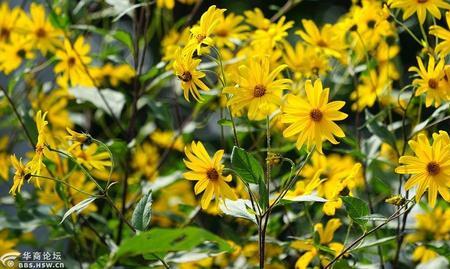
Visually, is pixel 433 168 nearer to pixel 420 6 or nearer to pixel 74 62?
pixel 420 6

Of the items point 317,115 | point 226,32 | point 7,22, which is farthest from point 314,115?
→ point 7,22

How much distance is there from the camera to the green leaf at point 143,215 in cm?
94

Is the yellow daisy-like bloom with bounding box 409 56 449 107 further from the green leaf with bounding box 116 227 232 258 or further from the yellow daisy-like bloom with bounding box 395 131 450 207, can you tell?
the green leaf with bounding box 116 227 232 258

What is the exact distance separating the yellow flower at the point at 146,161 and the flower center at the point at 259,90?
69cm

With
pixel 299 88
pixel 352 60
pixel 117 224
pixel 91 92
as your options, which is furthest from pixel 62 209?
pixel 352 60

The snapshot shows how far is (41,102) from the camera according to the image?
68.9 inches

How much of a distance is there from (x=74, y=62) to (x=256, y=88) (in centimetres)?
66

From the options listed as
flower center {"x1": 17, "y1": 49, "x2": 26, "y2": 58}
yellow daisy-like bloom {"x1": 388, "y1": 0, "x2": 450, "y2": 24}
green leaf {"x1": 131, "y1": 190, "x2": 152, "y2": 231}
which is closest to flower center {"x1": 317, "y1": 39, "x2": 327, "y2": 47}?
yellow daisy-like bloom {"x1": 388, "y1": 0, "x2": 450, "y2": 24}

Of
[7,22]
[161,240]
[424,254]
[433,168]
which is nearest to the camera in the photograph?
[161,240]

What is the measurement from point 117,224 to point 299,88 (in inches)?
16.8

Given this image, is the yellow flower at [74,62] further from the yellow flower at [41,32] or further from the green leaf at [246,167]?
the green leaf at [246,167]

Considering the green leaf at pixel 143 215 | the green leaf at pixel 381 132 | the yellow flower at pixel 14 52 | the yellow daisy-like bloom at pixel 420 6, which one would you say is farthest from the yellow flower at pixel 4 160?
the yellow daisy-like bloom at pixel 420 6

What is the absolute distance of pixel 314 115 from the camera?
929 mm

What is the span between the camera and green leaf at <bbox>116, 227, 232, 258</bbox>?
2.36 ft
